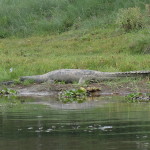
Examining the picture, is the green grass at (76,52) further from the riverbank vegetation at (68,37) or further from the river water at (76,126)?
the river water at (76,126)

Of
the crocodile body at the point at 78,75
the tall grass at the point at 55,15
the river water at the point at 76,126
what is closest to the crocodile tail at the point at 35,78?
the crocodile body at the point at 78,75

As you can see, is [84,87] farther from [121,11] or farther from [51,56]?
Result: [121,11]

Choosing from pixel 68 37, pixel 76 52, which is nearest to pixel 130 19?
pixel 68 37

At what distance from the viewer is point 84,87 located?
1529cm

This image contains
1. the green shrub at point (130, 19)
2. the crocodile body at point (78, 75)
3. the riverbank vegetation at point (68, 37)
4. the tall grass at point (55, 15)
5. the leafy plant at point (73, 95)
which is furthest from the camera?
the tall grass at point (55, 15)

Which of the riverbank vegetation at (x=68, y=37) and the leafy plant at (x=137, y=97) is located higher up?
the riverbank vegetation at (x=68, y=37)

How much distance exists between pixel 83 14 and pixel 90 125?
19.5 m

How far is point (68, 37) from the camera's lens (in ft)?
82.7

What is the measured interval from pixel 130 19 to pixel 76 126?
15701 millimetres

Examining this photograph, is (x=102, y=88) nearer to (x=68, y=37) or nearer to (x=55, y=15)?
(x=68, y=37)

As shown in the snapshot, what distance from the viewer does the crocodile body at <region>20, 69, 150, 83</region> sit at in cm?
1609

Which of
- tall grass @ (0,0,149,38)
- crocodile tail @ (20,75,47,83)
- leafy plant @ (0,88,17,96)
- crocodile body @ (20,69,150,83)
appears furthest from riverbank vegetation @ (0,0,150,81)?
leafy plant @ (0,88,17,96)

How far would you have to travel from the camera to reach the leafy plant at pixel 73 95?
1366 centimetres

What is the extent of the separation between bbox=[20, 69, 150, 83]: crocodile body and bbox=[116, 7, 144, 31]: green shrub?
25.6 ft
